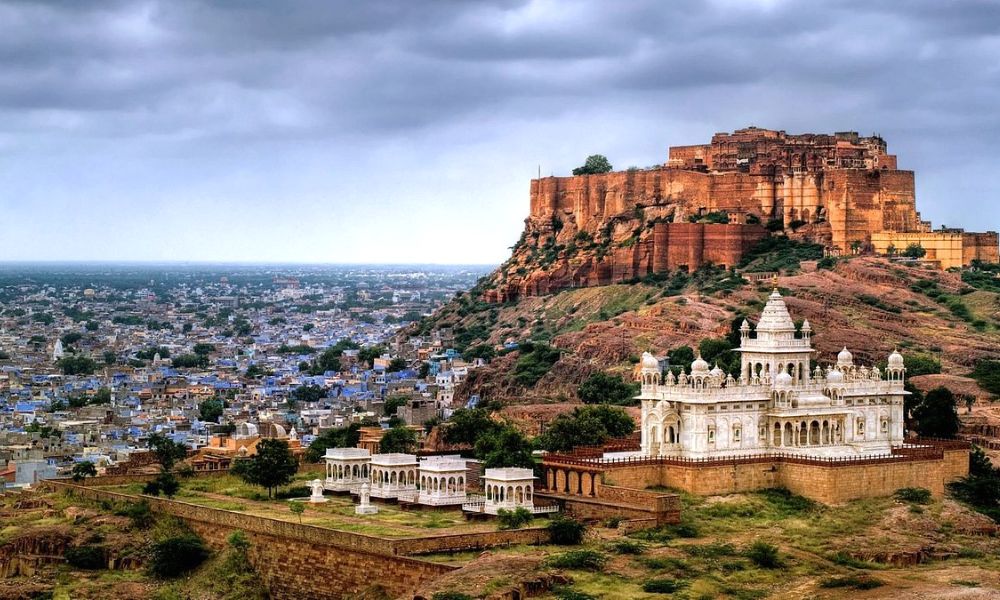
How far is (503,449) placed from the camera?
2446 inches

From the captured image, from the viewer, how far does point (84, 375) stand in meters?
134

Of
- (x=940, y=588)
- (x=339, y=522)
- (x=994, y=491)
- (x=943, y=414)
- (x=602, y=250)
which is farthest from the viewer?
(x=602, y=250)

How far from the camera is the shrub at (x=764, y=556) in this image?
167ft

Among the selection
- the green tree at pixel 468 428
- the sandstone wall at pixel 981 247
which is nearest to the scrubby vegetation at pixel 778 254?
the sandstone wall at pixel 981 247

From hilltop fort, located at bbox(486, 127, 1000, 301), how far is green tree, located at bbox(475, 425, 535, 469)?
3527cm

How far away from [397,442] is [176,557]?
1504cm

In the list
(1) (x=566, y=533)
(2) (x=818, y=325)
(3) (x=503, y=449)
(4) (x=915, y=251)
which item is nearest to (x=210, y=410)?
(2) (x=818, y=325)

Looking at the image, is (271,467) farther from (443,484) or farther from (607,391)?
(607,391)

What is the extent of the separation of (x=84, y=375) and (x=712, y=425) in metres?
83.7

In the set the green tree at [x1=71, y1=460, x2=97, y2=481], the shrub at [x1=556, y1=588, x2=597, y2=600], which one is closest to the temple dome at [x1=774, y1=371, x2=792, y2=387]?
the shrub at [x1=556, y1=588, x2=597, y2=600]

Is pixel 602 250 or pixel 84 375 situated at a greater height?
pixel 602 250

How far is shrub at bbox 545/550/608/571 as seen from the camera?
49156 mm

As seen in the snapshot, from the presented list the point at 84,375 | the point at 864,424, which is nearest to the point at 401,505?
the point at 864,424

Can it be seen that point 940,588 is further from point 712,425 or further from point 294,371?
point 294,371
